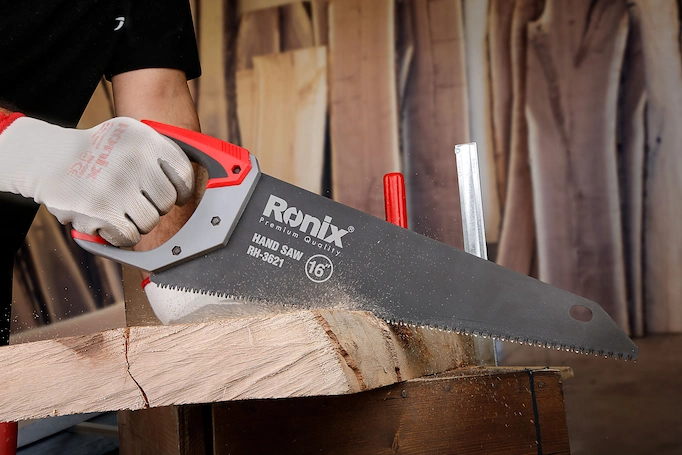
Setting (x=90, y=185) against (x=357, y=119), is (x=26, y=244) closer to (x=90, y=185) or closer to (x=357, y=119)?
(x=357, y=119)

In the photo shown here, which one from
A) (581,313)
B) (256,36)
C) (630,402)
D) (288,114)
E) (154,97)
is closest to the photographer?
(581,313)

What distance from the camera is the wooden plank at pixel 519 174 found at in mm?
3035

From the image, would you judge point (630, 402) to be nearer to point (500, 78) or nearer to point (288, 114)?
point (500, 78)

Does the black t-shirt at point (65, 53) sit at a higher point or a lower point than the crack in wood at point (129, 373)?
higher

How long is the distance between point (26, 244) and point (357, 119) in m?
2.35

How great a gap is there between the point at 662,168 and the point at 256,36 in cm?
246

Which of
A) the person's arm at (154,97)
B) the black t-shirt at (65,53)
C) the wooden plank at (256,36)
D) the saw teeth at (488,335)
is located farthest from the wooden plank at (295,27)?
the saw teeth at (488,335)

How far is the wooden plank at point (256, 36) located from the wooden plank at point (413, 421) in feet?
9.30

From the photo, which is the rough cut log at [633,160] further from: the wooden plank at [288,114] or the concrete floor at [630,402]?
the wooden plank at [288,114]

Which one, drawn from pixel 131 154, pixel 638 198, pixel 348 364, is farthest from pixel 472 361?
pixel 638 198

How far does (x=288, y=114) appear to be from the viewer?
138 inches

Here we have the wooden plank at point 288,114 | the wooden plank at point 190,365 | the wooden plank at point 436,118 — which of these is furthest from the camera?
the wooden plank at point 288,114

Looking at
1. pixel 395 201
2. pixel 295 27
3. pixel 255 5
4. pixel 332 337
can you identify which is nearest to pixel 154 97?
pixel 395 201

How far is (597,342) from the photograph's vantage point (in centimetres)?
115
